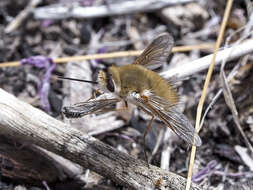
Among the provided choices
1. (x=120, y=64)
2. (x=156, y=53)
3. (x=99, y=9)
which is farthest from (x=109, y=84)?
(x=99, y=9)

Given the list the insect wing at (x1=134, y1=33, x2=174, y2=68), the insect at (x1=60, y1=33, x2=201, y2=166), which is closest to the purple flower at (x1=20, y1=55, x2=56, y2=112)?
the insect wing at (x1=134, y1=33, x2=174, y2=68)

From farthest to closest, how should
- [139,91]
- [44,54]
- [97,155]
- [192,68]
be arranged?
[44,54] < [192,68] < [97,155] < [139,91]

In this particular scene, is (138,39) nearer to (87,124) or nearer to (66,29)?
(66,29)

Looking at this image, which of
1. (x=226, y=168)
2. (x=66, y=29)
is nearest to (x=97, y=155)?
(x=226, y=168)

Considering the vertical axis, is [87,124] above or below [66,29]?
below

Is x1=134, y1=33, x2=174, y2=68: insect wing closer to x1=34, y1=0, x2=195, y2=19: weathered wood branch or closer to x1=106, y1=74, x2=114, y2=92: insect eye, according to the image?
x1=106, y1=74, x2=114, y2=92: insect eye
